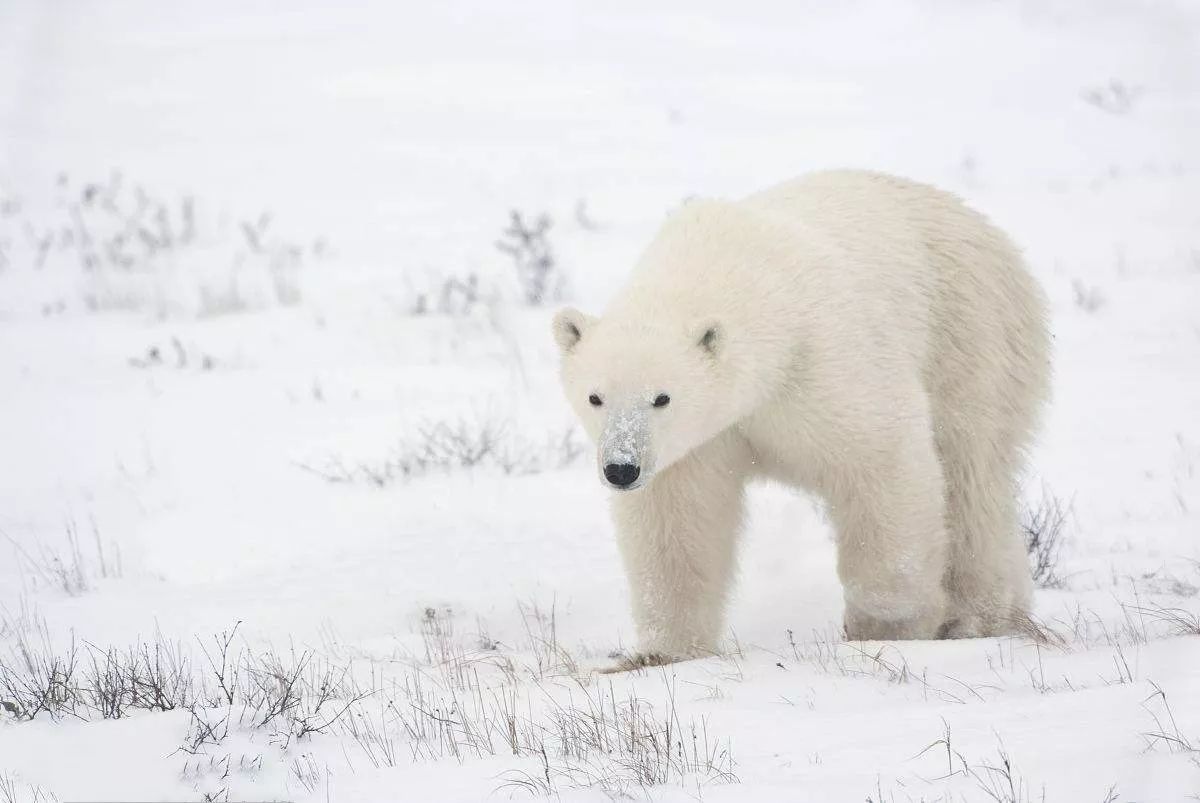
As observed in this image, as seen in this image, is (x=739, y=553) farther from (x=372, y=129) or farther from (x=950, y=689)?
(x=372, y=129)

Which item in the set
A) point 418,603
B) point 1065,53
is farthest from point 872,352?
point 1065,53

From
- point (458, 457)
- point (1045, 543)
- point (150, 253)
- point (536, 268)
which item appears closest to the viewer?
point (1045, 543)

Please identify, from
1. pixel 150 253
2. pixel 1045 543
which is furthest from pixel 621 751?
pixel 150 253

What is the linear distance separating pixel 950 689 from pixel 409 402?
520 cm

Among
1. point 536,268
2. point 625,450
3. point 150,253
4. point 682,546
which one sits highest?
point 150,253

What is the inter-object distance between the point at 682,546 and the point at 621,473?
2.84 feet

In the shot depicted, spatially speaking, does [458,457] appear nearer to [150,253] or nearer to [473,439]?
[473,439]

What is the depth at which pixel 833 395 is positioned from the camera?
3.89 meters

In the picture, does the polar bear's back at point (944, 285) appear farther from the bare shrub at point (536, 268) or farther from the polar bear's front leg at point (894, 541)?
the bare shrub at point (536, 268)

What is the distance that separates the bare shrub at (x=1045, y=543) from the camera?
17.5 ft

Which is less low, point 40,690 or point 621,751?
point 40,690

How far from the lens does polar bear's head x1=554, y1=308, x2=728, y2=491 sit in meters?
3.48

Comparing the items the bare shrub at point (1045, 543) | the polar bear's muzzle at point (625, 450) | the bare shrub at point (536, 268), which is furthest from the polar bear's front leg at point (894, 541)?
the bare shrub at point (536, 268)

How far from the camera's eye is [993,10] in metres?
22.8
